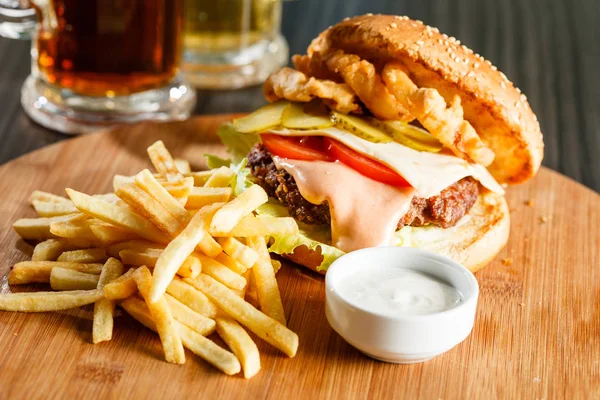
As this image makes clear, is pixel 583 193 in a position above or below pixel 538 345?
below

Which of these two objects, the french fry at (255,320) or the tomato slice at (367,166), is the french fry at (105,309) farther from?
the tomato slice at (367,166)

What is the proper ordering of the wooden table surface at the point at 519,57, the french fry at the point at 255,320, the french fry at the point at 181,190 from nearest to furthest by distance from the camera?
the french fry at the point at 255,320
the french fry at the point at 181,190
the wooden table surface at the point at 519,57

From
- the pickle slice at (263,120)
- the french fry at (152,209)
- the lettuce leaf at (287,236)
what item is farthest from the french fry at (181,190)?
the pickle slice at (263,120)


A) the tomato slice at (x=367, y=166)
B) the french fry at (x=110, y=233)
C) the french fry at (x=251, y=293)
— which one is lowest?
the french fry at (x=251, y=293)

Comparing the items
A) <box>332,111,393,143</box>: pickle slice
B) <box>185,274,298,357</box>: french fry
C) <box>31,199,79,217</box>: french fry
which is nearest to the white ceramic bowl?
<box>185,274,298,357</box>: french fry

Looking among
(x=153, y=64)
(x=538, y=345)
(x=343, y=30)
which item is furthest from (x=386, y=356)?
(x=153, y=64)

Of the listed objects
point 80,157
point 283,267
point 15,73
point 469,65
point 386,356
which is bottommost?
point 15,73

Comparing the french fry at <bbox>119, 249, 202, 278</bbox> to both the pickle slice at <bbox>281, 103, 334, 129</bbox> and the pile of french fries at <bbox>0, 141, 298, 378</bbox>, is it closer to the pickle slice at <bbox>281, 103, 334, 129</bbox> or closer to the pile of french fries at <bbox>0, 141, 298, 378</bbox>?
the pile of french fries at <bbox>0, 141, 298, 378</bbox>

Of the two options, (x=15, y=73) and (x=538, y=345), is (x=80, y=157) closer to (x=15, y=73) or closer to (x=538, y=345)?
(x=15, y=73)
